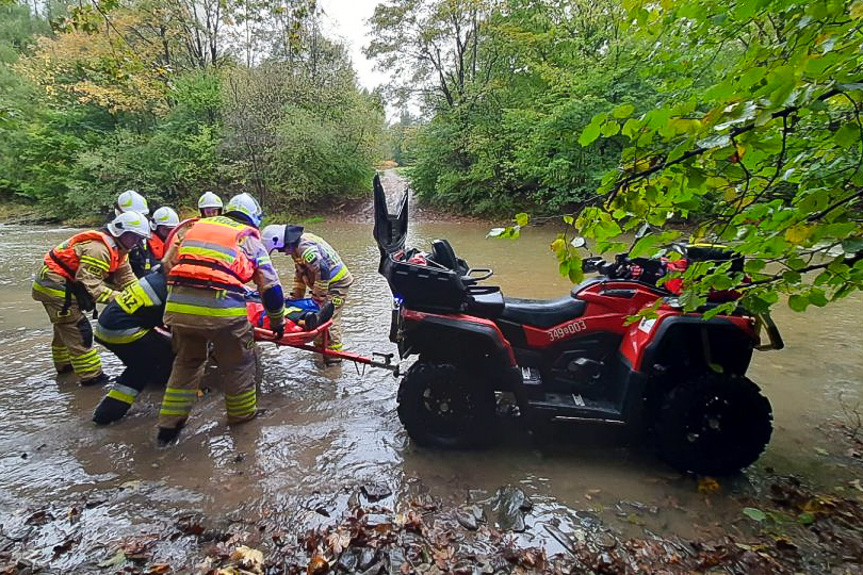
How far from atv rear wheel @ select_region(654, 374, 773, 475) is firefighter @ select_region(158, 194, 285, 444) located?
9.81 feet

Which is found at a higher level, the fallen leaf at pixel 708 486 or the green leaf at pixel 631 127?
the green leaf at pixel 631 127

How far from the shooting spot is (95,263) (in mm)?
4395

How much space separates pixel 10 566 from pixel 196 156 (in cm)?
2225

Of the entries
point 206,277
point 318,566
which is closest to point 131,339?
point 206,277

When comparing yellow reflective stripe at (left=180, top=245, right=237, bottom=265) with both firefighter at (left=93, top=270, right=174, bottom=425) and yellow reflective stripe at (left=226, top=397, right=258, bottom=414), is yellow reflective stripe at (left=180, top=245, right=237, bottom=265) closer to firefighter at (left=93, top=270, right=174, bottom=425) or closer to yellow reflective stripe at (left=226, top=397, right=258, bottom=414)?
firefighter at (left=93, top=270, right=174, bottom=425)

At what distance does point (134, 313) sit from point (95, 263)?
37.3 inches

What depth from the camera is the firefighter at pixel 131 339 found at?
3.83m

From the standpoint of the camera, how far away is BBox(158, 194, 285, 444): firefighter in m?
3.38

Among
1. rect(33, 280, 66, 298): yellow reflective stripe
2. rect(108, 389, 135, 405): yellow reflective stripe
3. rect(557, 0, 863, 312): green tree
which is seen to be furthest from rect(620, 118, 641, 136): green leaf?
rect(33, 280, 66, 298): yellow reflective stripe

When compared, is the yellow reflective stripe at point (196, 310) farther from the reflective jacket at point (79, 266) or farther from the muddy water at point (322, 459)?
the reflective jacket at point (79, 266)

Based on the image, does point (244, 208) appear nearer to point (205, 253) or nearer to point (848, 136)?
point (205, 253)

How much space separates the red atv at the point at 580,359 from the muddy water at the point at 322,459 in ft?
0.81

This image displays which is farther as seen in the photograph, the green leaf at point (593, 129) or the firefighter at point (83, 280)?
the firefighter at point (83, 280)

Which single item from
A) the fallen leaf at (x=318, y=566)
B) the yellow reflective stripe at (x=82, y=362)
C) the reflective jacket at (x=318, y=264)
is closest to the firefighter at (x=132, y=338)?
the yellow reflective stripe at (x=82, y=362)
